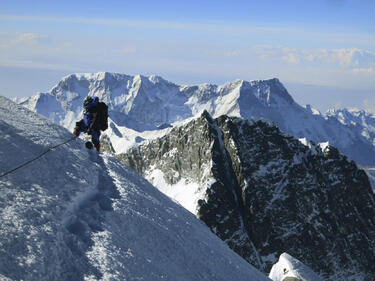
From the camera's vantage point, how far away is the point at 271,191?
14825 cm

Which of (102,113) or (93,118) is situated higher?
(102,113)

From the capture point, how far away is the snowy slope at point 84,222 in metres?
15.1

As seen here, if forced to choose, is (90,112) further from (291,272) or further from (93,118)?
(291,272)

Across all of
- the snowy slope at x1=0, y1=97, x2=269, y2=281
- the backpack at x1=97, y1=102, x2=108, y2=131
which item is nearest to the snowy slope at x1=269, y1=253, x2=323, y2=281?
the snowy slope at x1=0, y1=97, x2=269, y2=281

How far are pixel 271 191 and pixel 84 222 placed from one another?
136m

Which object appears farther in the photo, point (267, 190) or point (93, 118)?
point (267, 190)

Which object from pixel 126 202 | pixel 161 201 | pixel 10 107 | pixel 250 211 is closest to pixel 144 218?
pixel 126 202

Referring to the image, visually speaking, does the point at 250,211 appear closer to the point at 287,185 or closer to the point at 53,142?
the point at 287,185

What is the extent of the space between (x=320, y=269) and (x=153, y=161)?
70.9 m

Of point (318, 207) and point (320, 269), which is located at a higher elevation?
point (318, 207)

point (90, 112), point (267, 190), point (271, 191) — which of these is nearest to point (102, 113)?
point (90, 112)

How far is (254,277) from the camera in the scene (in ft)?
73.6

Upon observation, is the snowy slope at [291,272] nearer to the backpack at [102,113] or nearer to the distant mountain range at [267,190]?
the backpack at [102,113]

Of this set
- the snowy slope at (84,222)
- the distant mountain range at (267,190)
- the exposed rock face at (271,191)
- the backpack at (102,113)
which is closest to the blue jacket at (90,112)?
the backpack at (102,113)
